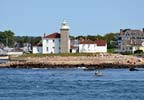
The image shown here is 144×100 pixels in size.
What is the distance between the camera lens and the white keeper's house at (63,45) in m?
144

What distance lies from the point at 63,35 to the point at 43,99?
277 ft

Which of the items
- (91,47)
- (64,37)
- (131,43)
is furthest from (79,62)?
(131,43)

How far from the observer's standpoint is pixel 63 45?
474ft

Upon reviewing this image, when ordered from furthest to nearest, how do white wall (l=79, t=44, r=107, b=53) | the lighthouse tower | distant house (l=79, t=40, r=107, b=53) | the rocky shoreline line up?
1. distant house (l=79, t=40, r=107, b=53)
2. white wall (l=79, t=44, r=107, b=53)
3. the lighthouse tower
4. the rocky shoreline

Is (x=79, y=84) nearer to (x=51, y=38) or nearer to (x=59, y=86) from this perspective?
(x=59, y=86)

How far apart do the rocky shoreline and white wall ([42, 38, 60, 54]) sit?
10682 millimetres

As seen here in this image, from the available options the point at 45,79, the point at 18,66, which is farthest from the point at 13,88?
the point at 18,66

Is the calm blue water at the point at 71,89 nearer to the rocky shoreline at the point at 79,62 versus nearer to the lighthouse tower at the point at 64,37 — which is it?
the rocky shoreline at the point at 79,62

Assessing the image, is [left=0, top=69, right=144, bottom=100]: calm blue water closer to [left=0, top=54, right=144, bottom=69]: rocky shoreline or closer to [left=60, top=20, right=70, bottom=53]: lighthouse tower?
[left=0, top=54, right=144, bottom=69]: rocky shoreline

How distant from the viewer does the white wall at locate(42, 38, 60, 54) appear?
147m

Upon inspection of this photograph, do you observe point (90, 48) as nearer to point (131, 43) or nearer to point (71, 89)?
point (131, 43)

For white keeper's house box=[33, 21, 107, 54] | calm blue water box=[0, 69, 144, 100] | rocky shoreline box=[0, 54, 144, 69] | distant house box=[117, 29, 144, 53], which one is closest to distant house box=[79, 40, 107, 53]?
white keeper's house box=[33, 21, 107, 54]

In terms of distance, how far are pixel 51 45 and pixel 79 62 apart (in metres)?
16.1

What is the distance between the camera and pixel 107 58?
136 meters
